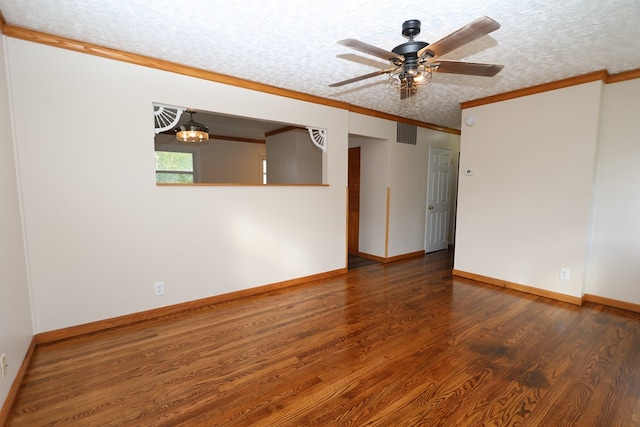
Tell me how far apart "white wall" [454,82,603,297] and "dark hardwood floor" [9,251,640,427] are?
2.09 ft

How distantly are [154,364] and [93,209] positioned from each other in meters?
1.42

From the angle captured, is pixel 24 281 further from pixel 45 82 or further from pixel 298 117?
pixel 298 117

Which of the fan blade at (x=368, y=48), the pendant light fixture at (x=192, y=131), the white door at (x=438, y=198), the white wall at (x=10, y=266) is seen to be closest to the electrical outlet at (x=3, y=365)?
the white wall at (x=10, y=266)

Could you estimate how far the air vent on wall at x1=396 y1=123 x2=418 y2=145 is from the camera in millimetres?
5059

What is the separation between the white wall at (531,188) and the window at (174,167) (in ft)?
17.6

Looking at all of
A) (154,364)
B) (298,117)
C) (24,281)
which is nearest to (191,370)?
(154,364)

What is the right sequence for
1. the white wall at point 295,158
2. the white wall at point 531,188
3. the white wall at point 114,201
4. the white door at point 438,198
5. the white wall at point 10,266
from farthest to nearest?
1. the white door at point 438,198
2. the white wall at point 295,158
3. the white wall at point 531,188
4. the white wall at point 114,201
5. the white wall at point 10,266

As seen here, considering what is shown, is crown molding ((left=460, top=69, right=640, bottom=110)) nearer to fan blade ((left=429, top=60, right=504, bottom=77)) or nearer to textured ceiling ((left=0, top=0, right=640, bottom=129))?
textured ceiling ((left=0, top=0, right=640, bottom=129))

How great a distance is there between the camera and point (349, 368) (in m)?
2.17

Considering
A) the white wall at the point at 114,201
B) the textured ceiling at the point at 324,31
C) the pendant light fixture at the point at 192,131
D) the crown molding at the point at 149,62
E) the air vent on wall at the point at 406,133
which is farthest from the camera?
the air vent on wall at the point at 406,133

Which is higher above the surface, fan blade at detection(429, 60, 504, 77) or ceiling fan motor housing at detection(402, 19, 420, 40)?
ceiling fan motor housing at detection(402, 19, 420, 40)

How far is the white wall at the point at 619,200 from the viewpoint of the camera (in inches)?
123

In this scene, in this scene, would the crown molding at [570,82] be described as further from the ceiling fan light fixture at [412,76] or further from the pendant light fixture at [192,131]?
the pendant light fixture at [192,131]

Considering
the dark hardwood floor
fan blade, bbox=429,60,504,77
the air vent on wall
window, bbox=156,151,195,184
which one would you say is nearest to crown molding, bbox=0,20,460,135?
the air vent on wall
